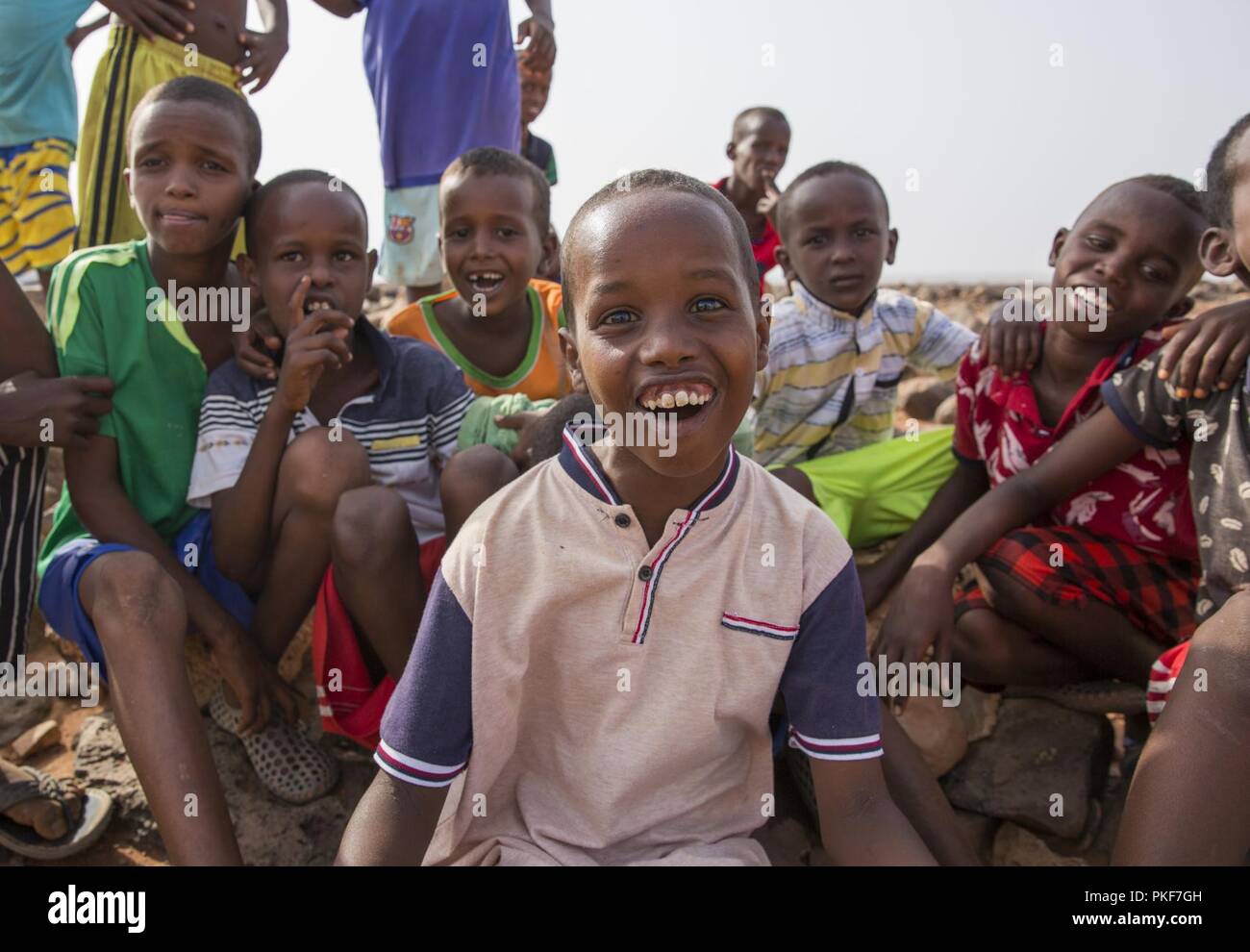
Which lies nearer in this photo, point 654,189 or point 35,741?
point 654,189

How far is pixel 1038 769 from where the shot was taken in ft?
7.98

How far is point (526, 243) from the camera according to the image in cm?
296

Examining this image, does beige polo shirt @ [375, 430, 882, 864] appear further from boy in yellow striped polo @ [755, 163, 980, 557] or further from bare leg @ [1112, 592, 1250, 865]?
boy in yellow striped polo @ [755, 163, 980, 557]

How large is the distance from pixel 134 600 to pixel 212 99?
1.42m

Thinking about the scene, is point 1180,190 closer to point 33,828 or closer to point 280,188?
Answer: point 280,188

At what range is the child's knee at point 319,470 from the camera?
212 centimetres

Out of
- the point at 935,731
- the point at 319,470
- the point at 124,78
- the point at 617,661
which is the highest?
the point at 124,78

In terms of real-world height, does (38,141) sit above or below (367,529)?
above

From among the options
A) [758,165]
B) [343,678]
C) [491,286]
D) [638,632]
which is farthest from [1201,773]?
[758,165]

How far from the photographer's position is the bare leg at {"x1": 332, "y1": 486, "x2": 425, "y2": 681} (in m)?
2.04

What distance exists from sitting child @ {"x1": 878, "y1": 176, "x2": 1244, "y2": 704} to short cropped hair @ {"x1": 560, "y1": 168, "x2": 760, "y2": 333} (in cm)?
104

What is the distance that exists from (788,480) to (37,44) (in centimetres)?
301

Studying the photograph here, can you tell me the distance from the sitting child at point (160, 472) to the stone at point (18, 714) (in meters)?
0.65

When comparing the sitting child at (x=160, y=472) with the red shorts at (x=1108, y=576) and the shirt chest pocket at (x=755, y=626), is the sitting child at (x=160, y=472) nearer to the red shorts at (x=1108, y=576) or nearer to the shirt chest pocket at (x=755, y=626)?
the shirt chest pocket at (x=755, y=626)
